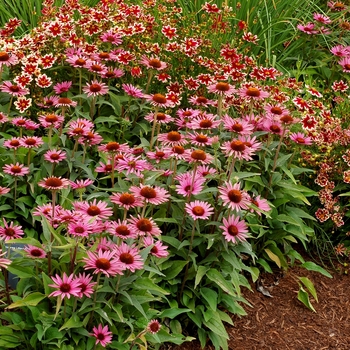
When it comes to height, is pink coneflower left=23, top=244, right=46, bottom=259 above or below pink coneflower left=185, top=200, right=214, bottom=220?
below

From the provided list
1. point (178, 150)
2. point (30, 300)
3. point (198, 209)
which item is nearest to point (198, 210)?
point (198, 209)

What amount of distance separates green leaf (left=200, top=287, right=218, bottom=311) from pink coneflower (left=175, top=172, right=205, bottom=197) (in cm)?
47

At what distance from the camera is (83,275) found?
2432 millimetres

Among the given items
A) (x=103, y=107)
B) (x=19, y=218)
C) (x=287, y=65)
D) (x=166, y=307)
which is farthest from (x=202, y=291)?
(x=287, y=65)

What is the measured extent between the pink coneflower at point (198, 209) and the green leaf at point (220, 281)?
0.29m

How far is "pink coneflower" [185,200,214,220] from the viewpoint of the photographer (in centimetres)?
275

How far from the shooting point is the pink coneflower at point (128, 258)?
239cm

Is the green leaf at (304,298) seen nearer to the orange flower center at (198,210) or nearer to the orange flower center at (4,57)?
the orange flower center at (198,210)

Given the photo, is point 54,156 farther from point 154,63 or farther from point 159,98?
point 154,63

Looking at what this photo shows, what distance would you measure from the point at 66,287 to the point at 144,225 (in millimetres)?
397

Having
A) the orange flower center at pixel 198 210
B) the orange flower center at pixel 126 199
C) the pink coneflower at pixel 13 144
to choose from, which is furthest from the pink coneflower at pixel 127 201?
the pink coneflower at pixel 13 144

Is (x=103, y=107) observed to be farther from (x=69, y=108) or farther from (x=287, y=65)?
(x=287, y=65)

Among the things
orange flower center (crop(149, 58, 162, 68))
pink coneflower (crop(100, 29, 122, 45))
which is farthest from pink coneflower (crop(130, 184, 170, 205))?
pink coneflower (crop(100, 29, 122, 45))

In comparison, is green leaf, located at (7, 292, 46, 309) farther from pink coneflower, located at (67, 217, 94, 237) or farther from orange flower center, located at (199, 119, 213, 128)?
orange flower center, located at (199, 119, 213, 128)
